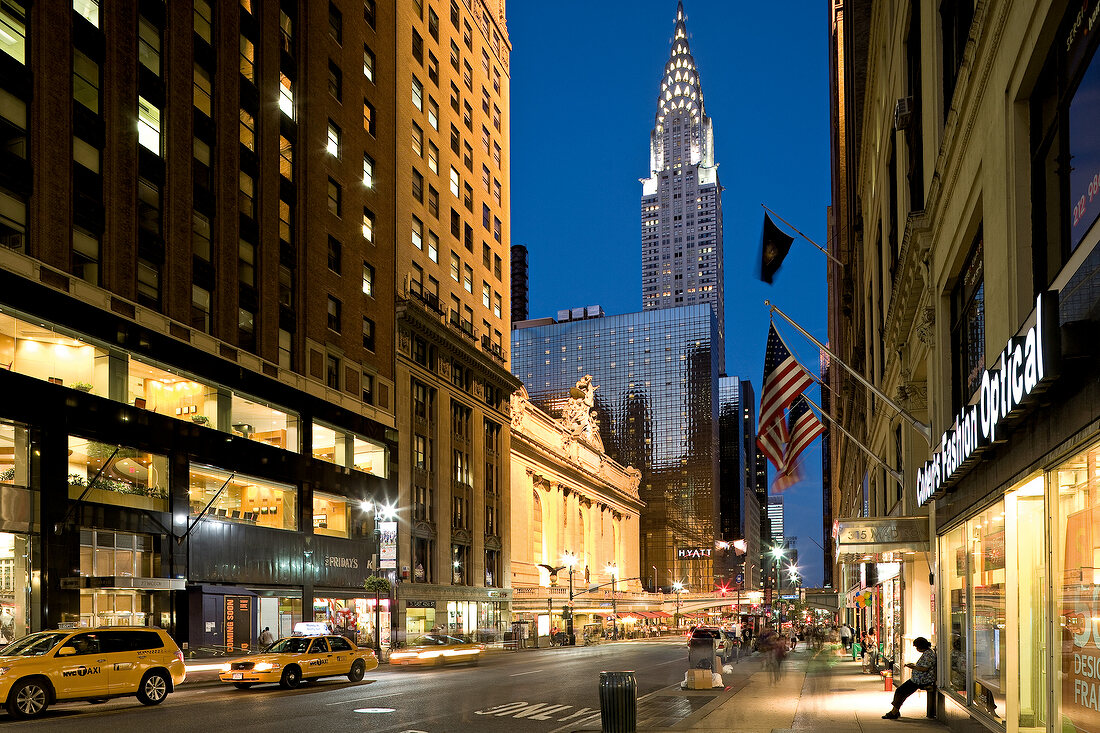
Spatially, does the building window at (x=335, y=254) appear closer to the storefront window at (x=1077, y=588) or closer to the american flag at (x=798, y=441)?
the american flag at (x=798, y=441)

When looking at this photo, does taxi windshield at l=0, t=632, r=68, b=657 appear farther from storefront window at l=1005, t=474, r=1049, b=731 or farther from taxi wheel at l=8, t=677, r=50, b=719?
storefront window at l=1005, t=474, r=1049, b=731

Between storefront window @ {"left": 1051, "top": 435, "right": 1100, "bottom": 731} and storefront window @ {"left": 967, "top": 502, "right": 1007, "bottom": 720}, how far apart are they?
3.27 m

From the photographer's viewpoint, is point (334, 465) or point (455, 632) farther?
point (455, 632)

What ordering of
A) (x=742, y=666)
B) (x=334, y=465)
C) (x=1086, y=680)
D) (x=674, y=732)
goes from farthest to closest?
(x=334, y=465) → (x=742, y=666) → (x=674, y=732) → (x=1086, y=680)

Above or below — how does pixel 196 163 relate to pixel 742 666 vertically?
above

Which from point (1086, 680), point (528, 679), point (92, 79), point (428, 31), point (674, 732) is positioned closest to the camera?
point (1086, 680)

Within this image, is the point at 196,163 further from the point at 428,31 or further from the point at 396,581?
the point at 428,31

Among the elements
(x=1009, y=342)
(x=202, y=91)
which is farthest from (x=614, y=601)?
(x=1009, y=342)

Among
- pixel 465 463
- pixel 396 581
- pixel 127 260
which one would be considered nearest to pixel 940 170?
pixel 127 260

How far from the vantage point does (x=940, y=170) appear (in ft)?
58.3

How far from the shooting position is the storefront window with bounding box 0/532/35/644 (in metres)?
32.4

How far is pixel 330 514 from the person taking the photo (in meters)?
55.2

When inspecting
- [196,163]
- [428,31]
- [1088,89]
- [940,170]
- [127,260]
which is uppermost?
[428,31]

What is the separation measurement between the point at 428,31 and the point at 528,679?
177 ft
